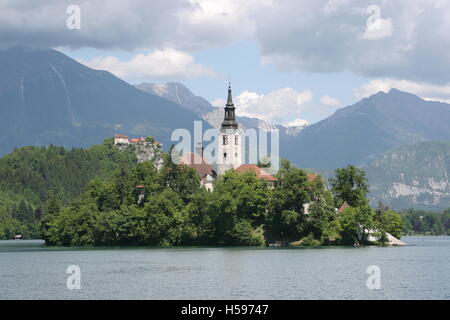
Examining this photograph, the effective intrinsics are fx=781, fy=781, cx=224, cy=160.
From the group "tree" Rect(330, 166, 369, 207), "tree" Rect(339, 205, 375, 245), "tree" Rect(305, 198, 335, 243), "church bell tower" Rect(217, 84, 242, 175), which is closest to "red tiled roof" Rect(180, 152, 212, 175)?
"church bell tower" Rect(217, 84, 242, 175)

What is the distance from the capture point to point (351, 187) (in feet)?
406

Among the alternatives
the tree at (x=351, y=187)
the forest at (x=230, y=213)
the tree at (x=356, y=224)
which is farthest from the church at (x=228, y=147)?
the tree at (x=356, y=224)

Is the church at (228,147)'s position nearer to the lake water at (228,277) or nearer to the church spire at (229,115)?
the church spire at (229,115)

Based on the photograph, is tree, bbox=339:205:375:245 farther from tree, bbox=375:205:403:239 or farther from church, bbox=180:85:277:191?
church, bbox=180:85:277:191

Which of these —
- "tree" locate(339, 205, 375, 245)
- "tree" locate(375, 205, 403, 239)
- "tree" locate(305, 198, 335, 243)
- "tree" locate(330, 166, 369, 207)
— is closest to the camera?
"tree" locate(305, 198, 335, 243)

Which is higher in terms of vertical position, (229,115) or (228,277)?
(229,115)

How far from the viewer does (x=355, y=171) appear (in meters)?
123

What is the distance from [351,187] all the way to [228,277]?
6485 centimetres

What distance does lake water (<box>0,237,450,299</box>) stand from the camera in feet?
168

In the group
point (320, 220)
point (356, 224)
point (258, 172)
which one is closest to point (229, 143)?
point (258, 172)

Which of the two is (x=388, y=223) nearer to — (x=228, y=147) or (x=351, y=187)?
(x=351, y=187)

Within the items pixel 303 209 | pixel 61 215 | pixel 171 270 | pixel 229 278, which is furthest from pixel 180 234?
pixel 229 278

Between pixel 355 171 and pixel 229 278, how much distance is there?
6497 cm

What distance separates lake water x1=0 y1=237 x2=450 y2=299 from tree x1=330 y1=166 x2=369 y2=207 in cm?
3354
